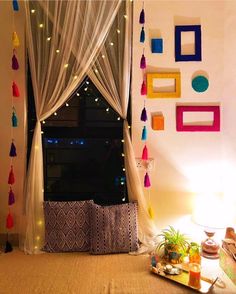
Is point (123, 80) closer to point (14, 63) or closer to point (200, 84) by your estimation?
point (200, 84)

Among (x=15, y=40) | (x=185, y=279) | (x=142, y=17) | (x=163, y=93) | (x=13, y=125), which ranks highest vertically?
(x=142, y=17)

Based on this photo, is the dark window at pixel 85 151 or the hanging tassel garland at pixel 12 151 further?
the dark window at pixel 85 151

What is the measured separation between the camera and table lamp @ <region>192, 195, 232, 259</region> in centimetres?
229

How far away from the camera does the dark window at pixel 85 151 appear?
260 cm

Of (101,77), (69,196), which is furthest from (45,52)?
(69,196)

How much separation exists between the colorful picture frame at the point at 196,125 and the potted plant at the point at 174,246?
879 mm

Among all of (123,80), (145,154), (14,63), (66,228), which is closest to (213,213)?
(145,154)

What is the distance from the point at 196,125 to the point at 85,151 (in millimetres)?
1002

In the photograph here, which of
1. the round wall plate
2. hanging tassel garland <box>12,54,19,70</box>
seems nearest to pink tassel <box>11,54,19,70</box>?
hanging tassel garland <box>12,54,19,70</box>

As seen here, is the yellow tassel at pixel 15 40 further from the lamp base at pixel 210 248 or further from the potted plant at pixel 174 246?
the lamp base at pixel 210 248

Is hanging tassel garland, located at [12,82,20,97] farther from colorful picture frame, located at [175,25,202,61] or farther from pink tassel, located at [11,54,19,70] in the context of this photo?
colorful picture frame, located at [175,25,202,61]

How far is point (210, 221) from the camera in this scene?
2.30m

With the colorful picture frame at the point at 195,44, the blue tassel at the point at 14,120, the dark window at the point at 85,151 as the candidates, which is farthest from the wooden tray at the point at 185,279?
the colorful picture frame at the point at 195,44

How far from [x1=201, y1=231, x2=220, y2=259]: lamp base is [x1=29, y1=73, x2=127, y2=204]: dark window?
30.2 inches
